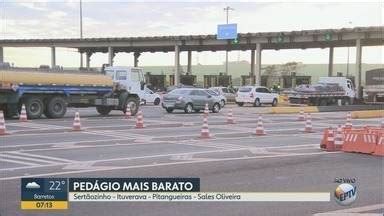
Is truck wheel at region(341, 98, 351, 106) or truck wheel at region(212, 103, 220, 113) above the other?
truck wheel at region(212, 103, 220, 113)

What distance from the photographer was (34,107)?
27.1 metres

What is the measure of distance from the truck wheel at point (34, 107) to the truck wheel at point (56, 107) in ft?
1.28

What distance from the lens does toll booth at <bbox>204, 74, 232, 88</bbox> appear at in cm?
8631

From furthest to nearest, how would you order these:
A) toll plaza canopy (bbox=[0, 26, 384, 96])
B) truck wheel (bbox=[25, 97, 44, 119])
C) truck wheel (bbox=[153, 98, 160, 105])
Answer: toll plaza canopy (bbox=[0, 26, 384, 96])
truck wheel (bbox=[153, 98, 160, 105])
truck wheel (bbox=[25, 97, 44, 119])

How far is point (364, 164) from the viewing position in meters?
12.5

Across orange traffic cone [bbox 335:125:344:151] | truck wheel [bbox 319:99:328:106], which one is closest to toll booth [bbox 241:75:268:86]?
truck wheel [bbox 319:99:328:106]

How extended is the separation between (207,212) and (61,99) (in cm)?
2190

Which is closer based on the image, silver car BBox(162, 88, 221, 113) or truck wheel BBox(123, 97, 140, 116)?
truck wheel BBox(123, 97, 140, 116)

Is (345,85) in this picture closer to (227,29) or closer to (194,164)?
(227,29)

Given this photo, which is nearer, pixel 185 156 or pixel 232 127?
pixel 185 156

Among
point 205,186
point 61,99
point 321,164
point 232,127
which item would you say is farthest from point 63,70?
point 205,186

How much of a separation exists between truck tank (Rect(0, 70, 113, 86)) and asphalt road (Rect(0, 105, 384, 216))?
502 centimetres

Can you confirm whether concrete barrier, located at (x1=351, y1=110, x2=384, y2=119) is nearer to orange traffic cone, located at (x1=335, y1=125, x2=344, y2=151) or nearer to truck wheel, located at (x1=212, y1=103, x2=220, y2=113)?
truck wheel, located at (x1=212, y1=103, x2=220, y2=113)

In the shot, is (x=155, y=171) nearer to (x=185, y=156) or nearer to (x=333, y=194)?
(x=185, y=156)
